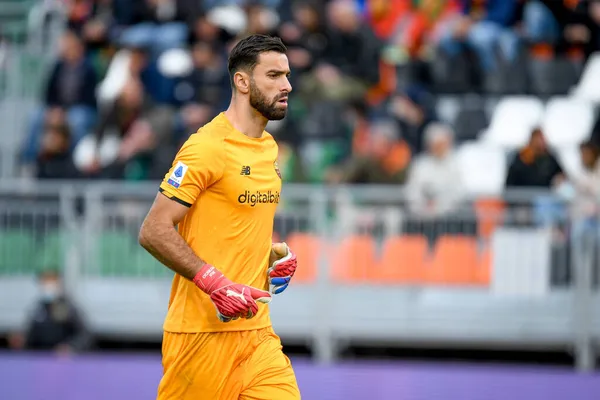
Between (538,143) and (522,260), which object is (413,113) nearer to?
(538,143)

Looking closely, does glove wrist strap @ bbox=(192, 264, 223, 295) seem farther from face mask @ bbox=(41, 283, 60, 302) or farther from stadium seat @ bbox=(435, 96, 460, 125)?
stadium seat @ bbox=(435, 96, 460, 125)

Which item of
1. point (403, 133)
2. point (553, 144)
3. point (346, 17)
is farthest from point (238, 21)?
point (553, 144)

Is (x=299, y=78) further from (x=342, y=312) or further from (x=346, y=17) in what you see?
(x=342, y=312)

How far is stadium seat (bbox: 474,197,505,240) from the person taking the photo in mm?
13039

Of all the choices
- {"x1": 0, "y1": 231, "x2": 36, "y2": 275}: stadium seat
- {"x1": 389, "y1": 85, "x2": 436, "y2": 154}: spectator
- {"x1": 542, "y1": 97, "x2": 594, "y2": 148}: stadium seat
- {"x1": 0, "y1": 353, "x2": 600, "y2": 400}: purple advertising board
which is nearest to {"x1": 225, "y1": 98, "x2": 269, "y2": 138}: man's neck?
{"x1": 0, "y1": 353, "x2": 600, "y2": 400}: purple advertising board

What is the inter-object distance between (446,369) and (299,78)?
4.92m

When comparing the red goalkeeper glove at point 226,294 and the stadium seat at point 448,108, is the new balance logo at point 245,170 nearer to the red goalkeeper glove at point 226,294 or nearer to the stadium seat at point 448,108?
the red goalkeeper glove at point 226,294

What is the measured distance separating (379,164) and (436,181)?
92 centimetres

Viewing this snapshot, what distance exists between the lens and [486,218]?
1305cm

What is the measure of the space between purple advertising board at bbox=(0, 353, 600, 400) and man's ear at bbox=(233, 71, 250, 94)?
17.1ft

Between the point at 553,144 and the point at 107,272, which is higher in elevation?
the point at 553,144

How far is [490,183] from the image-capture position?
15328 mm

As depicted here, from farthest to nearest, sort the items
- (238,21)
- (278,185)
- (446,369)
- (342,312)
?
(238,21)
(342,312)
(446,369)
(278,185)

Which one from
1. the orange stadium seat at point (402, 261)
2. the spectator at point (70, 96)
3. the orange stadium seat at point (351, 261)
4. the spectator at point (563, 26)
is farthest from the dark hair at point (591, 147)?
the spectator at point (70, 96)
